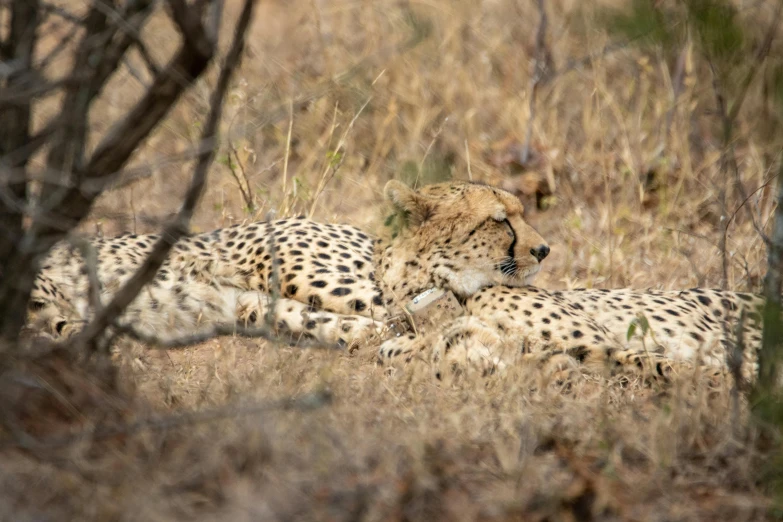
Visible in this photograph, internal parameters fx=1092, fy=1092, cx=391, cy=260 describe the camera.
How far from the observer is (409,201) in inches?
156

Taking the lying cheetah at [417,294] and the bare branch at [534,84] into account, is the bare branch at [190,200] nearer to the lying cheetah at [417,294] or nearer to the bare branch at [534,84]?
the lying cheetah at [417,294]

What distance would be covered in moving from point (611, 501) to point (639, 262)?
2.76m

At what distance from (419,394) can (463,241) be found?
1.08 metres

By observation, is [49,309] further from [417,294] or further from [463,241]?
[463,241]

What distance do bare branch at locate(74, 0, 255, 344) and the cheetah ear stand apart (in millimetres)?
1658

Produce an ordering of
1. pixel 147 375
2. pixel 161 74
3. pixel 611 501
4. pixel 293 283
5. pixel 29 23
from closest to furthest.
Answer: pixel 611 501, pixel 161 74, pixel 29 23, pixel 147 375, pixel 293 283

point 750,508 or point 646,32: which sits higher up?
point 646,32

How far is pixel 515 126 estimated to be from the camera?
5.92 metres

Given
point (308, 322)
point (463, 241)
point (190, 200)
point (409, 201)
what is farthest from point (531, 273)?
point (190, 200)

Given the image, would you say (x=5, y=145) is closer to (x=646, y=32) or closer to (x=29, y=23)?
(x=29, y=23)

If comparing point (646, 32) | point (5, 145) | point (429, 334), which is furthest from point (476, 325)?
point (5, 145)

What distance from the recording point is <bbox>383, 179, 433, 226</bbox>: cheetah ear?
12.9 feet

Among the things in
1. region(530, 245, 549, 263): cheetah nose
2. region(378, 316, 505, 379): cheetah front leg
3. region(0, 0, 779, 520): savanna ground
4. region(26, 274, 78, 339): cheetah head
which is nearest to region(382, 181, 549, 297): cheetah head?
region(530, 245, 549, 263): cheetah nose

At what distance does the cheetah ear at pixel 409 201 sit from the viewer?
12.9 ft
